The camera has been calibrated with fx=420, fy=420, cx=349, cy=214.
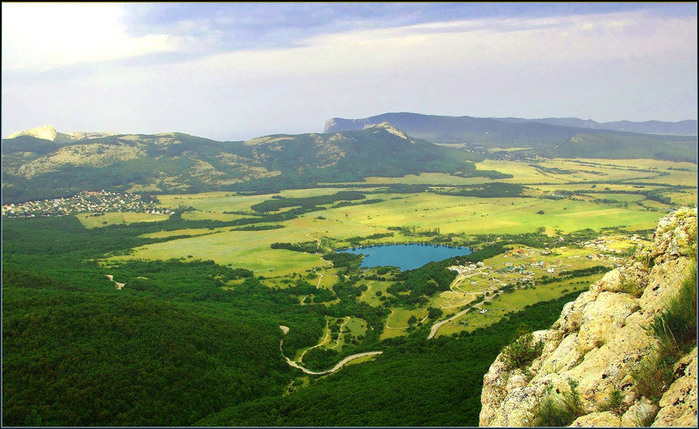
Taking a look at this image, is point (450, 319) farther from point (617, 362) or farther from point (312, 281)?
point (617, 362)

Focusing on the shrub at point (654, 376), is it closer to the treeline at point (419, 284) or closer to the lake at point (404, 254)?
the treeline at point (419, 284)

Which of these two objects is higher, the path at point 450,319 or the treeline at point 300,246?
the treeline at point 300,246

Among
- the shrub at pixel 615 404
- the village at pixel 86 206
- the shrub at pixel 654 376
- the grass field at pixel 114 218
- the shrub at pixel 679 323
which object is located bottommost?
the grass field at pixel 114 218

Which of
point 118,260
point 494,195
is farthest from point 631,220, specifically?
point 118,260

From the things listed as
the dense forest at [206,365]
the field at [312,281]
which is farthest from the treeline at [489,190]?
the dense forest at [206,365]

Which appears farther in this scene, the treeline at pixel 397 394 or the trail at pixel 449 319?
the trail at pixel 449 319

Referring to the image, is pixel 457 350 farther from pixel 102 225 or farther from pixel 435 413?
pixel 102 225
